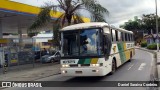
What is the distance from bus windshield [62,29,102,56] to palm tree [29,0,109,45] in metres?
10.5

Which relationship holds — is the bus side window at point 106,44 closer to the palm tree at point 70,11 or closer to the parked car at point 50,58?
the palm tree at point 70,11

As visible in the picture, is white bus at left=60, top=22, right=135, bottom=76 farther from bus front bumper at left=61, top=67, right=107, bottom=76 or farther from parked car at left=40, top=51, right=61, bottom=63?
parked car at left=40, top=51, right=61, bottom=63

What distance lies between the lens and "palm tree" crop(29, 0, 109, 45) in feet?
79.2

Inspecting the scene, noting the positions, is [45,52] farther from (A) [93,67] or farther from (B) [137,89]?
(B) [137,89]

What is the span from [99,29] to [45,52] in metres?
23.4

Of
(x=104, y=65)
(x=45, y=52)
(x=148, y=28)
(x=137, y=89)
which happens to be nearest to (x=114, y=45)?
(x=104, y=65)

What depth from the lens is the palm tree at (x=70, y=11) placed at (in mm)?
24125

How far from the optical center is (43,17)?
24203mm

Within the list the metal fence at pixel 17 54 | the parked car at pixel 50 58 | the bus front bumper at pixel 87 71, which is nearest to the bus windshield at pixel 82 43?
the bus front bumper at pixel 87 71

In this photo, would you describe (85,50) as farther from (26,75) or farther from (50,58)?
(50,58)

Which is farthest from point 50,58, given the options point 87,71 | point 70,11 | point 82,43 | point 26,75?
point 87,71

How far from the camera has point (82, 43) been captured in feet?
44.0

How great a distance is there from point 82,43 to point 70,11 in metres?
12.4

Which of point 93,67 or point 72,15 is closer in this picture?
point 93,67
